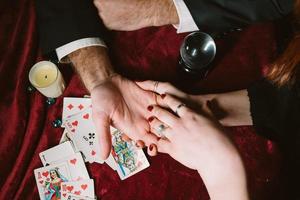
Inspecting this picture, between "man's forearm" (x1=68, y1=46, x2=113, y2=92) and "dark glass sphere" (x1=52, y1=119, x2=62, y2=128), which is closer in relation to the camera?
"man's forearm" (x1=68, y1=46, x2=113, y2=92)

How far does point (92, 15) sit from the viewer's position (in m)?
1.53

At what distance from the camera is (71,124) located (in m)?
1.58

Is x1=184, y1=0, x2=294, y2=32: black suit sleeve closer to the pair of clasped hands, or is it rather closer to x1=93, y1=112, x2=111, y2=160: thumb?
the pair of clasped hands

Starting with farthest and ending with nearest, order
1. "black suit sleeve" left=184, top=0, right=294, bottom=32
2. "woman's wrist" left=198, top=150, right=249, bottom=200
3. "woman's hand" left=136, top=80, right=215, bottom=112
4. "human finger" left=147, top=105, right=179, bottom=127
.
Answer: "black suit sleeve" left=184, top=0, right=294, bottom=32 → "woman's hand" left=136, top=80, right=215, bottom=112 → "human finger" left=147, top=105, right=179, bottom=127 → "woman's wrist" left=198, top=150, right=249, bottom=200

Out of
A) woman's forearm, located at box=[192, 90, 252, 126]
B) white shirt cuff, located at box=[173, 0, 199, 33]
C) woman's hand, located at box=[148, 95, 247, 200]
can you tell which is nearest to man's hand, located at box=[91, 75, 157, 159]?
woman's hand, located at box=[148, 95, 247, 200]

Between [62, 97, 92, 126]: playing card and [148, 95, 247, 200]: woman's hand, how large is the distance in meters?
0.52

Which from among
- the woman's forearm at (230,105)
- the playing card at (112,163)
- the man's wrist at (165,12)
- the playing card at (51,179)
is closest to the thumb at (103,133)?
the playing card at (112,163)

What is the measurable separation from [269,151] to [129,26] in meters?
1.00

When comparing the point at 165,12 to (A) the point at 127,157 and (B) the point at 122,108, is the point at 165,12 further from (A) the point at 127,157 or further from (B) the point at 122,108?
(A) the point at 127,157

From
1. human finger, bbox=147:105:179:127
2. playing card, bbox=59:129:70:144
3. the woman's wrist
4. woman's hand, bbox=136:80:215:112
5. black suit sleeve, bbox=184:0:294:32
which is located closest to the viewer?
the woman's wrist

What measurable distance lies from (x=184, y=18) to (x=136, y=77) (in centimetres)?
42

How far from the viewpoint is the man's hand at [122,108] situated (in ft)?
4.17

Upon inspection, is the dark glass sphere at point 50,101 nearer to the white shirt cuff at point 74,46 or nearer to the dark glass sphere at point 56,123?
the dark glass sphere at point 56,123

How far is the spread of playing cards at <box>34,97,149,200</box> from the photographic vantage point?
1482 mm
